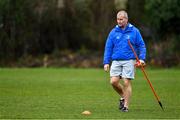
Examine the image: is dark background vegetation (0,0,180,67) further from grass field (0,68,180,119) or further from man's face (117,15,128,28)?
man's face (117,15,128,28)

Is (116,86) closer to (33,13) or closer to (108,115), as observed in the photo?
(108,115)

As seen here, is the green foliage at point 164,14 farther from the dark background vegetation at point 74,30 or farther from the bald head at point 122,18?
the bald head at point 122,18

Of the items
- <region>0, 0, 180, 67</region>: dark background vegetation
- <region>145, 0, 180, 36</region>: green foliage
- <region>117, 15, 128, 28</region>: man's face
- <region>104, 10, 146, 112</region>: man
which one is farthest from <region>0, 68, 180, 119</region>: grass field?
<region>0, 0, 180, 67</region>: dark background vegetation

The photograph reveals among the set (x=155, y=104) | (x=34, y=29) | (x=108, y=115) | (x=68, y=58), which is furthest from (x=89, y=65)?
(x=108, y=115)

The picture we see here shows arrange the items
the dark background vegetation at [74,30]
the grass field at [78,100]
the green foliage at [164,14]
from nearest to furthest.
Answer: the grass field at [78,100]
the green foliage at [164,14]
the dark background vegetation at [74,30]

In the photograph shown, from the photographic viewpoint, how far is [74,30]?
47531mm

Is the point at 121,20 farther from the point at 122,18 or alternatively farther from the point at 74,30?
the point at 74,30

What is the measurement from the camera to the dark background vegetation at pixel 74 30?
42.6 meters

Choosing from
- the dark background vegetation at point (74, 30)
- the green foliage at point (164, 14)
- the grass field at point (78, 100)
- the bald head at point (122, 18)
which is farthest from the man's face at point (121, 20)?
the green foliage at point (164, 14)

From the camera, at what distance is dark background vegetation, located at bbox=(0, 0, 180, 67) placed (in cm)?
4256

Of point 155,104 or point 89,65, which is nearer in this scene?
point 155,104

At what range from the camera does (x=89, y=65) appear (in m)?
42.5

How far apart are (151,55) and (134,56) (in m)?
27.1

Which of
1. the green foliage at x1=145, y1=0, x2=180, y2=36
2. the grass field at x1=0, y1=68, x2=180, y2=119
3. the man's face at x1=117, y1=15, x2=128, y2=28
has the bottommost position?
the grass field at x1=0, y1=68, x2=180, y2=119
